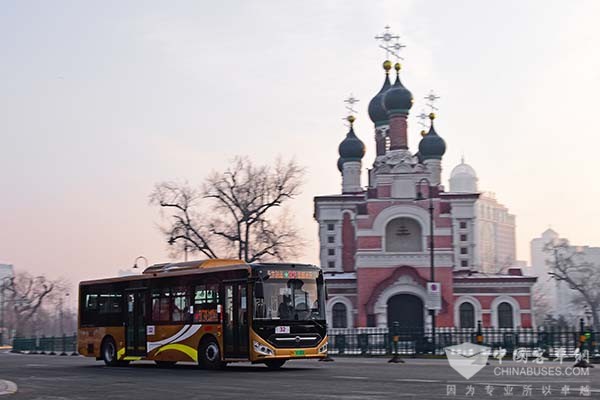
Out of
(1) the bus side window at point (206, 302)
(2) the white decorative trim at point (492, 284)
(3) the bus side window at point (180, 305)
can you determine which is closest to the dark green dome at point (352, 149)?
(2) the white decorative trim at point (492, 284)

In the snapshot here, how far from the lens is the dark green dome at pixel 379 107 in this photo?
76.8 m

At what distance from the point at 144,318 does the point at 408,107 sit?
44.5m

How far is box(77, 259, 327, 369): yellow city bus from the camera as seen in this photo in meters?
23.0

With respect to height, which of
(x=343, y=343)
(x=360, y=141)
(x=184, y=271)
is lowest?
(x=343, y=343)

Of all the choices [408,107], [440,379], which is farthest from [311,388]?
[408,107]

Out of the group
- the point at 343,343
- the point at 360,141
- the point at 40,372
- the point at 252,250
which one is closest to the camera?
the point at 40,372

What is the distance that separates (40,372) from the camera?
2456 cm

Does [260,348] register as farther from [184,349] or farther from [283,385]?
[283,385]

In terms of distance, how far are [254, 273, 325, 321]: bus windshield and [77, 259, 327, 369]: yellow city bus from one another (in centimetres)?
3

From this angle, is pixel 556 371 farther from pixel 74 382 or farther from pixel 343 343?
pixel 343 343

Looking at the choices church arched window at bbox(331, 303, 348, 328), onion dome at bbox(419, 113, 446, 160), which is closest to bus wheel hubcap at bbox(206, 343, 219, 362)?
church arched window at bbox(331, 303, 348, 328)

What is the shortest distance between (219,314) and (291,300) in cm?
201

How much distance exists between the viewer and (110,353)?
28297mm

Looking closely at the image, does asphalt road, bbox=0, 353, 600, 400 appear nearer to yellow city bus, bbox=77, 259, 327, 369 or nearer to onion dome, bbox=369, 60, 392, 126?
yellow city bus, bbox=77, 259, 327, 369
